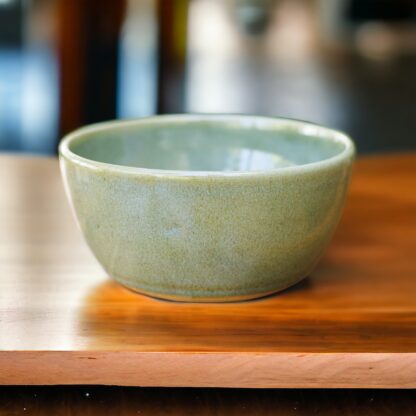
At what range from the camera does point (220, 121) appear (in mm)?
724

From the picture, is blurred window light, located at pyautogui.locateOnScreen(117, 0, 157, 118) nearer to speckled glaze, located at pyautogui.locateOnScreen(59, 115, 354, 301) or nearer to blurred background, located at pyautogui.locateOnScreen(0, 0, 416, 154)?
blurred background, located at pyautogui.locateOnScreen(0, 0, 416, 154)

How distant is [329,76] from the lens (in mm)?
3703

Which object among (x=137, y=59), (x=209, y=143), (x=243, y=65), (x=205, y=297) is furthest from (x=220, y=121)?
(x=243, y=65)

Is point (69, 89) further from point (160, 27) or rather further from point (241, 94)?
point (241, 94)

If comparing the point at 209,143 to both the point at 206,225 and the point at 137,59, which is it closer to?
the point at 206,225

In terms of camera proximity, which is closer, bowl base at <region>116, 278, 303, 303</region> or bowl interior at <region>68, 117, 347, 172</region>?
bowl base at <region>116, 278, 303, 303</region>

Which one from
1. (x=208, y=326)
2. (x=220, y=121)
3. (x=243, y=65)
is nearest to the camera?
(x=208, y=326)

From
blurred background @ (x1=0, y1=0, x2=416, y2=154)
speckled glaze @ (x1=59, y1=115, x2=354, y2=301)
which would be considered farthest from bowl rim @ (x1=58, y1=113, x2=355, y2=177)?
blurred background @ (x1=0, y1=0, x2=416, y2=154)

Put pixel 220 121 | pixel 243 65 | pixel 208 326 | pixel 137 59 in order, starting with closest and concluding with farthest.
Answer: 1. pixel 208 326
2. pixel 220 121
3. pixel 137 59
4. pixel 243 65

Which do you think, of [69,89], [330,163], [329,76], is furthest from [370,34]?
[330,163]

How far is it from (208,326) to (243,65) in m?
3.23

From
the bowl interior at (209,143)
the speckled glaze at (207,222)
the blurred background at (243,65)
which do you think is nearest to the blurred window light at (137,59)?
the blurred background at (243,65)

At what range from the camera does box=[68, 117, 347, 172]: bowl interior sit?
0.68 metres

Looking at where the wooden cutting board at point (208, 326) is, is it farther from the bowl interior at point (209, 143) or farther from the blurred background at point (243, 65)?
the blurred background at point (243, 65)
